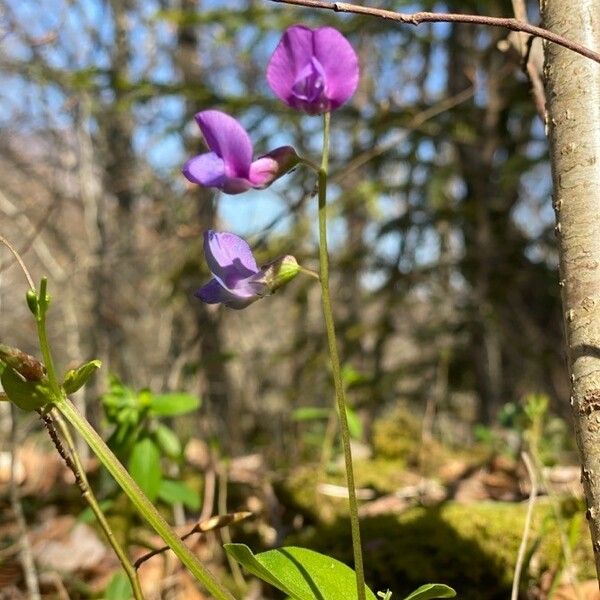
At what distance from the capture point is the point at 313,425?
5270mm

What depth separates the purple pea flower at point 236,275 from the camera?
3.17 ft

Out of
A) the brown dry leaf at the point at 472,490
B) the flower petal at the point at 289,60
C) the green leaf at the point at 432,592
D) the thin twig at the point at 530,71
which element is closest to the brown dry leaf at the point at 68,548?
the brown dry leaf at the point at 472,490

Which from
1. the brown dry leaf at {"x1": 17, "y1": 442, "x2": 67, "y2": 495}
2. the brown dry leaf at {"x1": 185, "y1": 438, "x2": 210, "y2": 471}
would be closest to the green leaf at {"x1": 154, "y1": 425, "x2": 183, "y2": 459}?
the brown dry leaf at {"x1": 185, "y1": 438, "x2": 210, "y2": 471}

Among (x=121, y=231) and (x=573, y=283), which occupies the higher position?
(x=121, y=231)

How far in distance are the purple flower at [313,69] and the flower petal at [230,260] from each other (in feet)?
0.73

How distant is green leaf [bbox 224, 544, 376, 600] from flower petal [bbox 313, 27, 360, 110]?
2.09 ft

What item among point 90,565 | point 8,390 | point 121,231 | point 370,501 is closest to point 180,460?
point 90,565

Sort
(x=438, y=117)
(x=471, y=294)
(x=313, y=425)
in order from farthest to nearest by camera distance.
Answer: (x=313, y=425)
(x=471, y=294)
(x=438, y=117)

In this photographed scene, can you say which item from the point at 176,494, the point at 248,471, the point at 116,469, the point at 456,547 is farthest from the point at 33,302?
the point at 248,471

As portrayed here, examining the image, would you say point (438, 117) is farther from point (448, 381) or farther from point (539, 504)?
point (539, 504)

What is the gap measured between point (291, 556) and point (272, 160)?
557mm

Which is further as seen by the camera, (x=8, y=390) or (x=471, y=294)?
(x=471, y=294)

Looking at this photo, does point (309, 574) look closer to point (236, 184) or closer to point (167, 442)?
point (236, 184)

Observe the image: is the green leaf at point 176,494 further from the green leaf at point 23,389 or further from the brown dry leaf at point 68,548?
the green leaf at point 23,389
